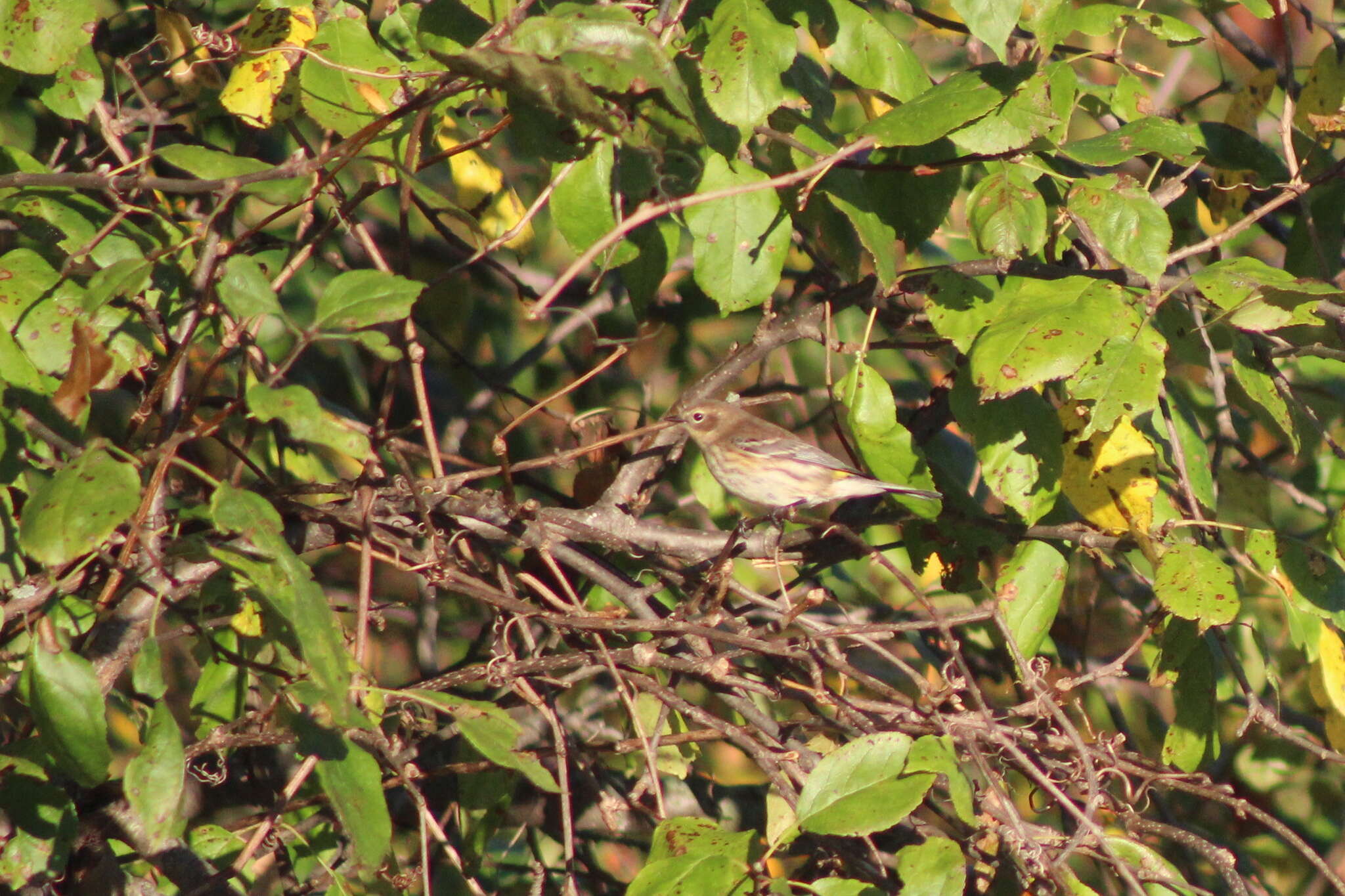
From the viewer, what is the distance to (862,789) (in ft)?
6.91

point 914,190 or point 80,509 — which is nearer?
point 80,509

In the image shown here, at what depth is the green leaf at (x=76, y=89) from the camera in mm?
2564

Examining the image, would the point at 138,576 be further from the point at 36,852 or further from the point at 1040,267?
the point at 1040,267

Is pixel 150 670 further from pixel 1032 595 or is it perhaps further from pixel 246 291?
pixel 1032 595

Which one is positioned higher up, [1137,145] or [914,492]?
[1137,145]

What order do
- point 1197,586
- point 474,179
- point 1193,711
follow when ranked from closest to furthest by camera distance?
point 1197,586
point 1193,711
point 474,179

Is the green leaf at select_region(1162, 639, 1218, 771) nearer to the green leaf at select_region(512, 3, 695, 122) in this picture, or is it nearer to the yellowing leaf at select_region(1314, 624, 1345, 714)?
the yellowing leaf at select_region(1314, 624, 1345, 714)

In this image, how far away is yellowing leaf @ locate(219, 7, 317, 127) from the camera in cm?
279

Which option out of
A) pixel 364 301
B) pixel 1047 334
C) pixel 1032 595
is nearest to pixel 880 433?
pixel 1047 334

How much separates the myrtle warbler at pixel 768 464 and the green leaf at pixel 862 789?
1.20 metres

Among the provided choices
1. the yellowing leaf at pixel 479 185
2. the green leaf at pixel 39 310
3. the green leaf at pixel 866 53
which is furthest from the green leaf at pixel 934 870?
the yellowing leaf at pixel 479 185

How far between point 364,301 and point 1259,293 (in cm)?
159

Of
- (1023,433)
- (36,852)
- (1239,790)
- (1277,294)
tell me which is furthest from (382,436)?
(1239,790)

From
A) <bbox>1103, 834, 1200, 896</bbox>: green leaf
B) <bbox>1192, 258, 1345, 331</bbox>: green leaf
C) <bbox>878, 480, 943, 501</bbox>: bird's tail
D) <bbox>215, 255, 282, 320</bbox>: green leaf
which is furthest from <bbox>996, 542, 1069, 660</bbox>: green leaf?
<bbox>215, 255, 282, 320</bbox>: green leaf
